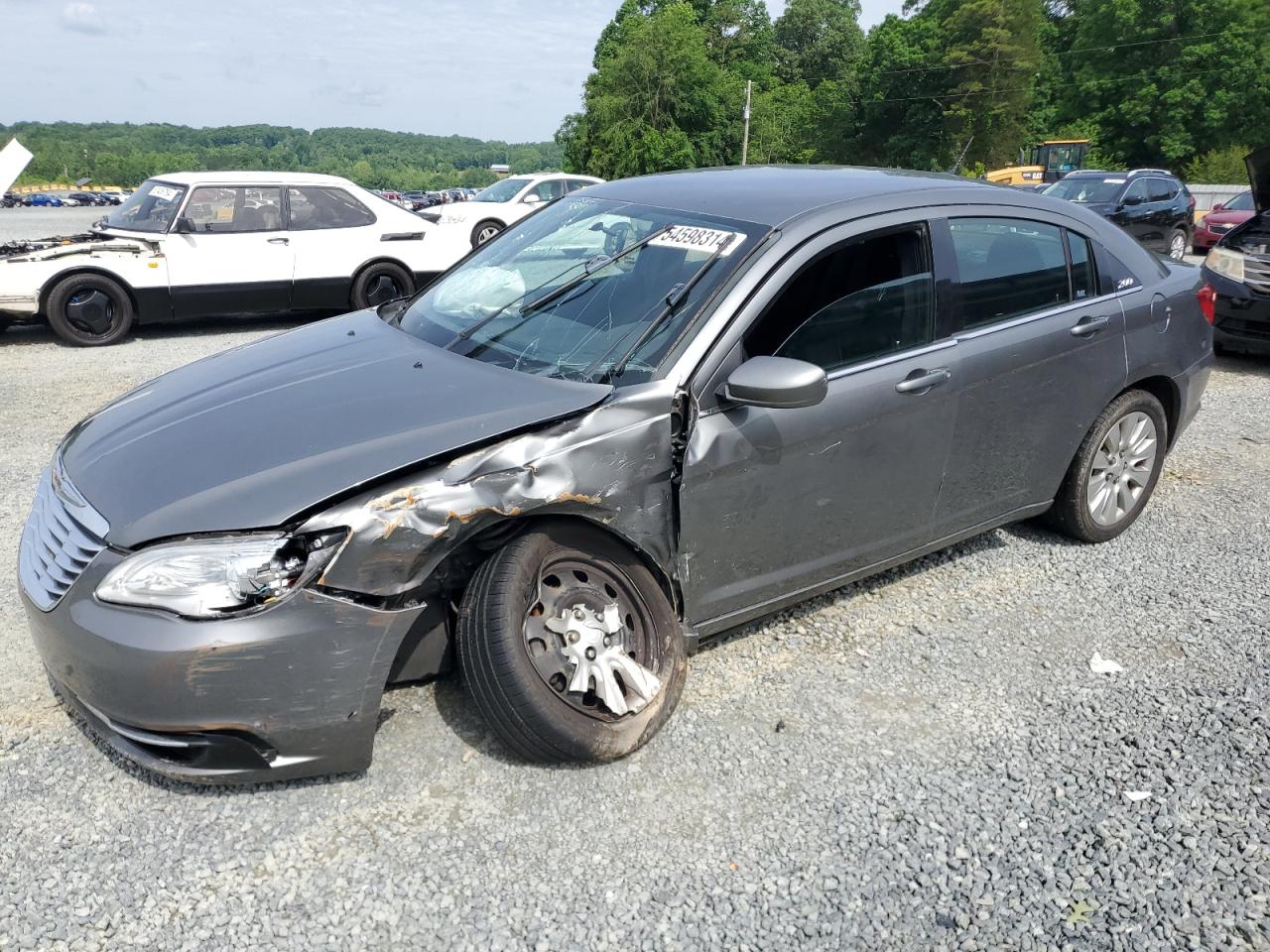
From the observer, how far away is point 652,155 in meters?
54.6

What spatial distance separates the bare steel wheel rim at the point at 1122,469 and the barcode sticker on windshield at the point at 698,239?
80.9 inches

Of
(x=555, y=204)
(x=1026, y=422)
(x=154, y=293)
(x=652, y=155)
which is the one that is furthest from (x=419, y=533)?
(x=652, y=155)

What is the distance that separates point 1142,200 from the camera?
51.9 ft

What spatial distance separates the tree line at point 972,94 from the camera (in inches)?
2131

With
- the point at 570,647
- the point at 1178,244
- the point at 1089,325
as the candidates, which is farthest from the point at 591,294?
the point at 1178,244

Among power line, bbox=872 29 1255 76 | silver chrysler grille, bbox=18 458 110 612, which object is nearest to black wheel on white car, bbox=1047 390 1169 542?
silver chrysler grille, bbox=18 458 110 612

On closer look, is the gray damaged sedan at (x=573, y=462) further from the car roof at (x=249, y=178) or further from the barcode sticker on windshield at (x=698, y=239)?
the car roof at (x=249, y=178)

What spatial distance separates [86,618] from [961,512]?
2962 mm

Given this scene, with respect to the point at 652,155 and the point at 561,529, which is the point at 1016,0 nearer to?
the point at 652,155

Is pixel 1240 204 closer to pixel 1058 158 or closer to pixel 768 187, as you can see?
pixel 768 187

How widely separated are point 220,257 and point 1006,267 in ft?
26.1

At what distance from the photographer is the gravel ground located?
231 centimetres

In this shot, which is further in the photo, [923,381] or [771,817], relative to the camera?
[923,381]

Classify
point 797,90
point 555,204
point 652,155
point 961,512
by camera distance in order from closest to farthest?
point 961,512, point 555,204, point 652,155, point 797,90
